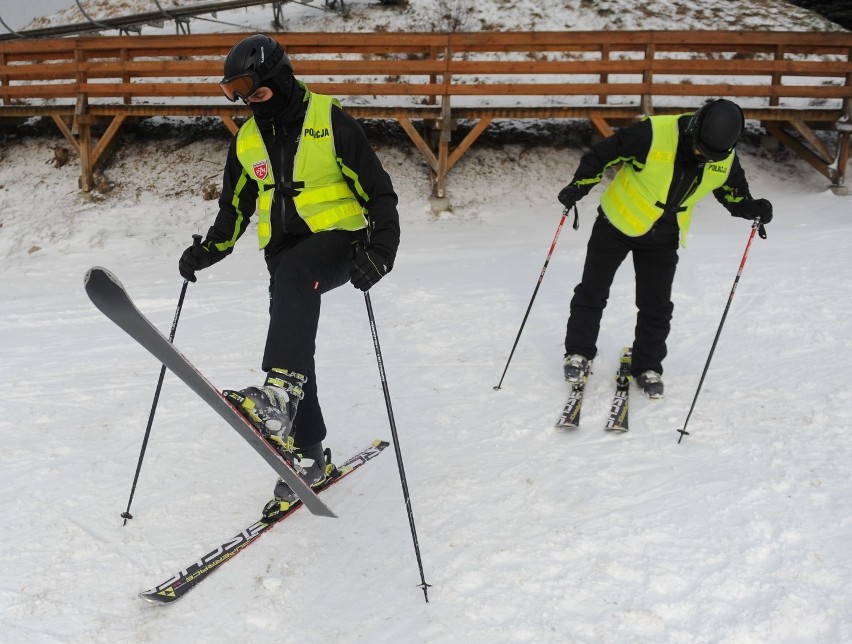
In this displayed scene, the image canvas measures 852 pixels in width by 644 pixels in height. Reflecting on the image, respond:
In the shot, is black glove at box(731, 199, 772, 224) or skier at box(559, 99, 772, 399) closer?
skier at box(559, 99, 772, 399)

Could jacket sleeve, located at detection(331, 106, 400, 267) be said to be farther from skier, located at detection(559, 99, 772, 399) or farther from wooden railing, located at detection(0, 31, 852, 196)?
wooden railing, located at detection(0, 31, 852, 196)

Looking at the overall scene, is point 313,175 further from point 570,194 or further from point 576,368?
point 576,368

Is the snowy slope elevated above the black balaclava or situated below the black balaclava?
above

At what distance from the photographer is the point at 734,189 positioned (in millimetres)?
4070

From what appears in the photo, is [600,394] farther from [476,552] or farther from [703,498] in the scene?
[476,552]

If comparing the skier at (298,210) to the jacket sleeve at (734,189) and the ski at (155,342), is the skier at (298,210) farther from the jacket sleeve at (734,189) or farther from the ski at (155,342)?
the jacket sleeve at (734,189)

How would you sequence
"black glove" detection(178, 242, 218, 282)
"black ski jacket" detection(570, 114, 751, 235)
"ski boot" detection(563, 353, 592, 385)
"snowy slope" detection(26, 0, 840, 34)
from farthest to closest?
"snowy slope" detection(26, 0, 840, 34)
"ski boot" detection(563, 353, 592, 385)
"black ski jacket" detection(570, 114, 751, 235)
"black glove" detection(178, 242, 218, 282)

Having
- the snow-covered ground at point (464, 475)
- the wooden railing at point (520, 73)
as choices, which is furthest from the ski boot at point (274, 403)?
the wooden railing at point (520, 73)

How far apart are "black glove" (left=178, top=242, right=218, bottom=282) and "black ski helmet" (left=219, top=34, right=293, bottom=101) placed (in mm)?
865

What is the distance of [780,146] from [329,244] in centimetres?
1025

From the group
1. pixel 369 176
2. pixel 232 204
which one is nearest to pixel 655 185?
pixel 369 176

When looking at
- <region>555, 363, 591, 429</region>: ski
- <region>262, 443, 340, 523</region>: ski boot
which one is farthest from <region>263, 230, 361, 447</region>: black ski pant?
<region>555, 363, 591, 429</region>: ski

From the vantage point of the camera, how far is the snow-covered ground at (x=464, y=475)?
2.49 meters

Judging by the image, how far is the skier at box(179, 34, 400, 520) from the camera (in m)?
2.56
